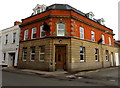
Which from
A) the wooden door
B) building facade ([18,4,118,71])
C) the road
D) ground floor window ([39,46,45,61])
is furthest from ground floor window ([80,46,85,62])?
the road

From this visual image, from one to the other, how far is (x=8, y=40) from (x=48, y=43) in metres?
12.1

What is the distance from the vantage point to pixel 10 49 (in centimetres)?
2083

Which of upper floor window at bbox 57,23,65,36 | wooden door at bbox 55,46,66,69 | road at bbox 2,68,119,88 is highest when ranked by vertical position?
upper floor window at bbox 57,23,65,36

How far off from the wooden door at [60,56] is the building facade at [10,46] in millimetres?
8700

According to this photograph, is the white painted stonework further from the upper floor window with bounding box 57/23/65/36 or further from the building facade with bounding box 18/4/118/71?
the upper floor window with bounding box 57/23/65/36

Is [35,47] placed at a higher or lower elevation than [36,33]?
lower

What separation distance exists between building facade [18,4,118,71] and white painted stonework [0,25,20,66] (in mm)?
1840

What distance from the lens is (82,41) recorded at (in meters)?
15.8

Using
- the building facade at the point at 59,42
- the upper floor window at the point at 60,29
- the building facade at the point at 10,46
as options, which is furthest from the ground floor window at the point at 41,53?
the building facade at the point at 10,46

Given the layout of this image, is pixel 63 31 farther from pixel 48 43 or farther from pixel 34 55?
pixel 34 55

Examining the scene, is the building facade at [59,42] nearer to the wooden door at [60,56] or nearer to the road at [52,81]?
the wooden door at [60,56]

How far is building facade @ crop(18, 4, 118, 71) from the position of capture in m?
14.0

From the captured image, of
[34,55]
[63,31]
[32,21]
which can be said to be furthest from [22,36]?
[63,31]

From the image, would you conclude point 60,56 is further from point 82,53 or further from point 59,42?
point 82,53
